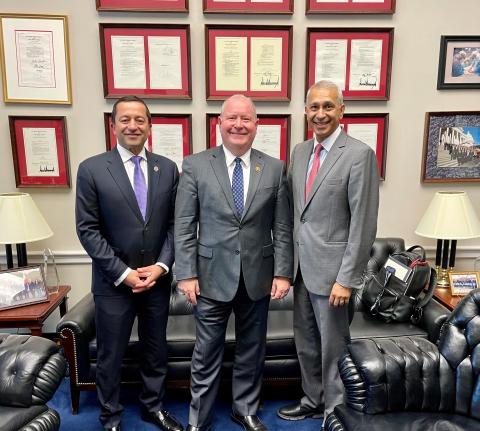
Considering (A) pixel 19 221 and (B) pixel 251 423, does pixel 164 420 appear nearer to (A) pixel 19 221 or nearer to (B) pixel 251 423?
(B) pixel 251 423

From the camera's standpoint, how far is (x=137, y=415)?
2078mm

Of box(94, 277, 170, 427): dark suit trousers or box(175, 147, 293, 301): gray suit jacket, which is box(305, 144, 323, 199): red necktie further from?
box(94, 277, 170, 427): dark suit trousers

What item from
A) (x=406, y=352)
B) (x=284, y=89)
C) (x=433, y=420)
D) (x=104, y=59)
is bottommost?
(x=433, y=420)

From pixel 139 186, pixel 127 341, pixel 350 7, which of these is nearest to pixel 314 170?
pixel 139 186

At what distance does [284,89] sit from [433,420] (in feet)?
6.03

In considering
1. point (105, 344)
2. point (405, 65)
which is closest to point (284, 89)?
point (405, 65)

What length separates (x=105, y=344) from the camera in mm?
1825

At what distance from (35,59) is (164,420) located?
2.05 m

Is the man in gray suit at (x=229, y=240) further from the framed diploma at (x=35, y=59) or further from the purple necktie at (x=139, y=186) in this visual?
the framed diploma at (x=35, y=59)

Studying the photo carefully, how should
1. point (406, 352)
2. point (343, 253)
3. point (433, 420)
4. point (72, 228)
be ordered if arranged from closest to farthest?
1. point (433, 420)
2. point (406, 352)
3. point (343, 253)
4. point (72, 228)

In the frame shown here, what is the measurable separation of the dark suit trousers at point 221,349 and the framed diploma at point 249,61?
4.14 feet

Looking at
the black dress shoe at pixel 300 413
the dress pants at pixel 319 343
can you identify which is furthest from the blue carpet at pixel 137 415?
Answer: the dress pants at pixel 319 343

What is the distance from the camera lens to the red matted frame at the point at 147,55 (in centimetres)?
240

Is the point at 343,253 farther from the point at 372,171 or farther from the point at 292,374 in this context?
the point at 292,374
